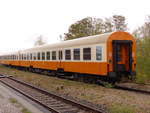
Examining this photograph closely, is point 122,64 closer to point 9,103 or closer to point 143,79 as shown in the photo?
point 143,79

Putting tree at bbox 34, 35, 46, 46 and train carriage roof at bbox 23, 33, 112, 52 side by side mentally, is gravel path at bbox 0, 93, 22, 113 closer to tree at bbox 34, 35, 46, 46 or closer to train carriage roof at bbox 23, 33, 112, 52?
train carriage roof at bbox 23, 33, 112, 52

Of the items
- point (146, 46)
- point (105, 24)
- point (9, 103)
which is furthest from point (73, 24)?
point (9, 103)

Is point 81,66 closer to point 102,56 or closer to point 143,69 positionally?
point 102,56

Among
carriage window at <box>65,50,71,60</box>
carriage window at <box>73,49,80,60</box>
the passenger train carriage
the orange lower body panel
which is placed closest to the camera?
A: the passenger train carriage

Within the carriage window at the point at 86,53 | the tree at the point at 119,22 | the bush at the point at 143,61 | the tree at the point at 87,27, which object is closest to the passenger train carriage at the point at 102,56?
the carriage window at the point at 86,53

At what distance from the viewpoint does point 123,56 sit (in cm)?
1472

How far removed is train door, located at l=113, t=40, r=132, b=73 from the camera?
1414 cm

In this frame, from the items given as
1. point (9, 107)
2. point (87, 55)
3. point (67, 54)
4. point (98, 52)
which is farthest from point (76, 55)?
point (9, 107)

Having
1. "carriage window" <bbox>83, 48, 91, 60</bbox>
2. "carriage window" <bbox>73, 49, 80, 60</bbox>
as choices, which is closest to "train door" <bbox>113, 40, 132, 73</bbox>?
"carriage window" <bbox>83, 48, 91, 60</bbox>

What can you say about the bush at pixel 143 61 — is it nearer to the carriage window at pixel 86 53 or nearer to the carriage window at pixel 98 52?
the carriage window at pixel 98 52

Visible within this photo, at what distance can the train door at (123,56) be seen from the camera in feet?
46.4

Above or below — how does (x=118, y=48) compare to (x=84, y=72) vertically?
above

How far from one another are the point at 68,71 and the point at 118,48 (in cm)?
540

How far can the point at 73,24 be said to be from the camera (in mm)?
51438
